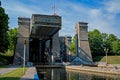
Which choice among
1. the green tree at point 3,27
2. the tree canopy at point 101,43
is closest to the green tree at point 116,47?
→ the tree canopy at point 101,43

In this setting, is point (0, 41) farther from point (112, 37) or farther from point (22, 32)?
point (112, 37)

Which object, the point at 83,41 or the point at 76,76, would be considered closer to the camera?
the point at 76,76

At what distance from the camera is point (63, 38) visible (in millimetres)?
72562

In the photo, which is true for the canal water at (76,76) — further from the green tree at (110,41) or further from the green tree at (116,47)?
the green tree at (110,41)

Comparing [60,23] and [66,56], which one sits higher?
[60,23]

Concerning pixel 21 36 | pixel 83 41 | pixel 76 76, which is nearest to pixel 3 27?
pixel 21 36

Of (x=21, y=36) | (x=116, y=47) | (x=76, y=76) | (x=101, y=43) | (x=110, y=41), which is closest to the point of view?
(x=76, y=76)

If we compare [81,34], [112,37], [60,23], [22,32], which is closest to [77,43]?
[81,34]

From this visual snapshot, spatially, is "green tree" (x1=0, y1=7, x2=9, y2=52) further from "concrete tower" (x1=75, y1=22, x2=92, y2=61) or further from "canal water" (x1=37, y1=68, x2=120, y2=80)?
"concrete tower" (x1=75, y1=22, x2=92, y2=61)

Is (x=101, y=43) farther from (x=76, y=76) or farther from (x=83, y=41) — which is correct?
(x=76, y=76)

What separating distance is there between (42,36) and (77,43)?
10.4 m

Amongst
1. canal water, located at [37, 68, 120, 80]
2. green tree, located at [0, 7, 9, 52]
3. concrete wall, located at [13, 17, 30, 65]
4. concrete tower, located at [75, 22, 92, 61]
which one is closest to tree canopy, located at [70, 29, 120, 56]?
concrete tower, located at [75, 22, 92, 61]

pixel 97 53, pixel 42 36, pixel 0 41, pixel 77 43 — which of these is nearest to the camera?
pixel 0 41

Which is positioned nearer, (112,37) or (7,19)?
(7,19)
